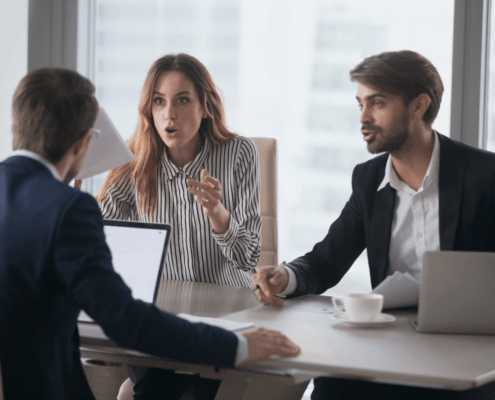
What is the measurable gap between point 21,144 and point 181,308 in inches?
23.3

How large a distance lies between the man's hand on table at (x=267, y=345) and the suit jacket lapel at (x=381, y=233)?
0.68 meters

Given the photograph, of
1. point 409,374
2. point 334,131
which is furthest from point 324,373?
point 334,131

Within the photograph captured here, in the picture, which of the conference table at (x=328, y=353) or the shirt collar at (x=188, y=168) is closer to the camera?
the conference table at (x=328, y=353)

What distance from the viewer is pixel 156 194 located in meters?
1.97

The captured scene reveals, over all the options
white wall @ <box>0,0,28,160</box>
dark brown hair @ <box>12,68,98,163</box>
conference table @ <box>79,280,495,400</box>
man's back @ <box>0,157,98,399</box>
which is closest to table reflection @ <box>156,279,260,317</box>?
conference table @ <box>79,280,495,400</box>

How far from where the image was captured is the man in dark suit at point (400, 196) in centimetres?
157

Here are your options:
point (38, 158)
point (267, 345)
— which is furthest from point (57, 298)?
point (267, 345)

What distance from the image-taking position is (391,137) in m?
1.72

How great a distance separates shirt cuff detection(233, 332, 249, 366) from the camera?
3.31 feet

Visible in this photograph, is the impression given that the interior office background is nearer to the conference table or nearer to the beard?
the beard

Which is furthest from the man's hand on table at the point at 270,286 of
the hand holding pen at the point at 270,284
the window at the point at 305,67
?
the window at the point at 305,67

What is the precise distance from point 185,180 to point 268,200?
1.21 ft

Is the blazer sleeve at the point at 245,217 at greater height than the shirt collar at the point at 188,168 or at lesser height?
lesser

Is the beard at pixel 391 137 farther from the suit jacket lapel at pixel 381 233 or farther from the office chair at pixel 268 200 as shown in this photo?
the office chair at pixel 268 200
